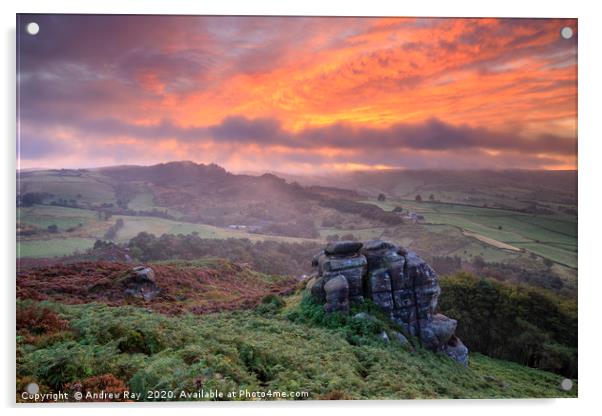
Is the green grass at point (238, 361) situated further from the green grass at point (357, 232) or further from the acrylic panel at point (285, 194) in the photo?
the green grass at point (357, 232)

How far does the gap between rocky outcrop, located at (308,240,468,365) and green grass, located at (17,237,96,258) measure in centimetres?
746

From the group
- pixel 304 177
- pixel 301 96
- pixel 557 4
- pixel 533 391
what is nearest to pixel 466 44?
pixel 557 4

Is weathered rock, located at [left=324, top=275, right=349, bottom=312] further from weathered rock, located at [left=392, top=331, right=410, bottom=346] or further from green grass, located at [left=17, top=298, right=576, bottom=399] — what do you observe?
weathered rock, located at [left=392, top=331, right=410, bottom=346]

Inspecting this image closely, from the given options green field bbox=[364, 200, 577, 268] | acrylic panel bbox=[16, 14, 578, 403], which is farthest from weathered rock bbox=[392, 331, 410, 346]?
green field bbox=[364, 200, 577, 268]

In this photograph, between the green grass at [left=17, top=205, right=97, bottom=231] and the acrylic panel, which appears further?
the green grass at [left=17, top=205, right=97, bottom=231]

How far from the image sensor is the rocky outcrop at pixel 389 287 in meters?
9.72

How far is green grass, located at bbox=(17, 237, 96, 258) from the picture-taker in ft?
29.2

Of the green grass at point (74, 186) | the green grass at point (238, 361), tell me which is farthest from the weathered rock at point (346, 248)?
the green grass at point (74, 186)

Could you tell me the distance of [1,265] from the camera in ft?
27.0

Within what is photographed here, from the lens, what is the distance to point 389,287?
Answer: 9781 mm

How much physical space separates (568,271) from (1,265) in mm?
14243

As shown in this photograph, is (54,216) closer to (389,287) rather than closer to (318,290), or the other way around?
(318,290)

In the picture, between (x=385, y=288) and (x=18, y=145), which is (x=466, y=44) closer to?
(x=385, y=288)

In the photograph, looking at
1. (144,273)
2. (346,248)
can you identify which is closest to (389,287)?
(346,248)
